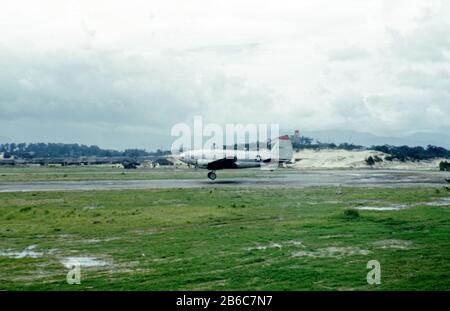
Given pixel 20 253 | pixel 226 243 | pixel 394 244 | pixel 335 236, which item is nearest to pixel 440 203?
pixel 335 236

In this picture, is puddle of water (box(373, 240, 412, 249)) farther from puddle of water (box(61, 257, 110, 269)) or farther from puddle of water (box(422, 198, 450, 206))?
puddle of water (box(422, 198, 450, 206))

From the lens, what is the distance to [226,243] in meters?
19.8

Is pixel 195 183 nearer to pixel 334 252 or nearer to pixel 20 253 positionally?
pixel 20 253

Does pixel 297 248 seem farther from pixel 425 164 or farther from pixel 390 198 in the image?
pixel 425 164

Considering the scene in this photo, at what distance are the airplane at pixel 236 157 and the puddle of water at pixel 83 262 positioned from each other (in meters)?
45.7

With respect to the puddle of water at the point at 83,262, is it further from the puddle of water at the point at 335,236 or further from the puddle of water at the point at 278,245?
the puddle of water at the point at 335,236

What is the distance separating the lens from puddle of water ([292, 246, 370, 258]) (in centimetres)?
1745

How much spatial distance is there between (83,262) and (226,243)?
6170mm

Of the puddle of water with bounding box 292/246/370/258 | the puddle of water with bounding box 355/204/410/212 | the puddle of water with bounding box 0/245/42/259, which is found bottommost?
the puddle of water with bounding box 0/245/42/259

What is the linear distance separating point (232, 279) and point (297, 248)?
5.43 m

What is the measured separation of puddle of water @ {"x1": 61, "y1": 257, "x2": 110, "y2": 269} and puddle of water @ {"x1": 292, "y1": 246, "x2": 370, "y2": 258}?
7.35m

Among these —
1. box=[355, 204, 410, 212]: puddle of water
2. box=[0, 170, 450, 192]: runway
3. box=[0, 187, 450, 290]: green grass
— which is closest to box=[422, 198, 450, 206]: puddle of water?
box=[0, 187, 450, 290]: green grass
